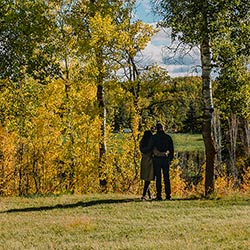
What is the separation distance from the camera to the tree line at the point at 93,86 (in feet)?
46.4

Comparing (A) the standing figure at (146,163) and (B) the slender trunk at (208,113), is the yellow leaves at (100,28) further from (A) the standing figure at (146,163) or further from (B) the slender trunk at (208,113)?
(A) the standing figure at (146,163)

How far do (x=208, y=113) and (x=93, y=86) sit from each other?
8.12 meters

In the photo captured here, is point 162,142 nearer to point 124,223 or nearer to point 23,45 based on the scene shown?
point 124,223

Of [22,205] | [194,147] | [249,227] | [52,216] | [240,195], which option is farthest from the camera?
[194,147]

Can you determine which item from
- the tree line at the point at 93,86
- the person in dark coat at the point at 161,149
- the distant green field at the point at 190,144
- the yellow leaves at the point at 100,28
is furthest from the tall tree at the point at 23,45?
the distant green field at the point at 190,144

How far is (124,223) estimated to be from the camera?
10594 millimetres

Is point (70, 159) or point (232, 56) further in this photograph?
point (70, 159)

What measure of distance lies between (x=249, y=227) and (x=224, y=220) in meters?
1.08

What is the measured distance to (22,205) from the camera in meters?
13.8

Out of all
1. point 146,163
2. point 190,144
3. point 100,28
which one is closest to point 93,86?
point 100,28

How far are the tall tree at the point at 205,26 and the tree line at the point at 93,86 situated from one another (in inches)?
1.1

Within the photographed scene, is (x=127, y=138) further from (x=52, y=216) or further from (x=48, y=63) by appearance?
(x=52, y=216)

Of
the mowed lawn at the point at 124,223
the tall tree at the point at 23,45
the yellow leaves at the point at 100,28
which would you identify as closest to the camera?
the mowed lawn at the point at 124,223

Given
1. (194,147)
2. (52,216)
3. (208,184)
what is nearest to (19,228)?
(52,216)
